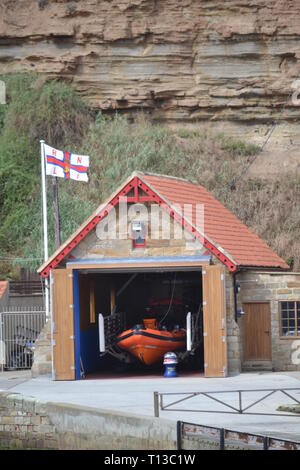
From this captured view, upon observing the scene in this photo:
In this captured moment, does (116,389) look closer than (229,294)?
Yes

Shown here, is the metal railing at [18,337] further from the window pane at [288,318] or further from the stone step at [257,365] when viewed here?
the window pane at [288,318]

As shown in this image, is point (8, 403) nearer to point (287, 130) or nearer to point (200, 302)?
point (200, 302)

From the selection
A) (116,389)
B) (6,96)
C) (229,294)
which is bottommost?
(116,389)

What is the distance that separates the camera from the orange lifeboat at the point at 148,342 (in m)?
28.6

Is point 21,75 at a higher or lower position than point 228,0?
lower

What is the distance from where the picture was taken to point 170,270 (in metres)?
28.2

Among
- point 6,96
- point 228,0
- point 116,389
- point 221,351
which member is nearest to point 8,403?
point 116,389

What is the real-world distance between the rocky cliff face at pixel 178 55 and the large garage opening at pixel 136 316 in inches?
736

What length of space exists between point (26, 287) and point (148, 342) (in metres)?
7.29

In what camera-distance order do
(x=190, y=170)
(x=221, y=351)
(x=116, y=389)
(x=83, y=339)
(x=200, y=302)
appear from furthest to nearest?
(x=190, y=170) < (x=200, y=302) < (x=83, y=339) < (x=221, y=351) < (x=116, y=389)

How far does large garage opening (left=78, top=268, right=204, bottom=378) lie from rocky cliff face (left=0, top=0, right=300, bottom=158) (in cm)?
1870

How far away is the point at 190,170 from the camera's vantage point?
46.7 metres

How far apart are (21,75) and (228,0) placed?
10.5 metres

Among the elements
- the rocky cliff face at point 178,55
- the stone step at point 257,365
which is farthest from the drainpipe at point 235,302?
the rocky cliff face at point 178,55
